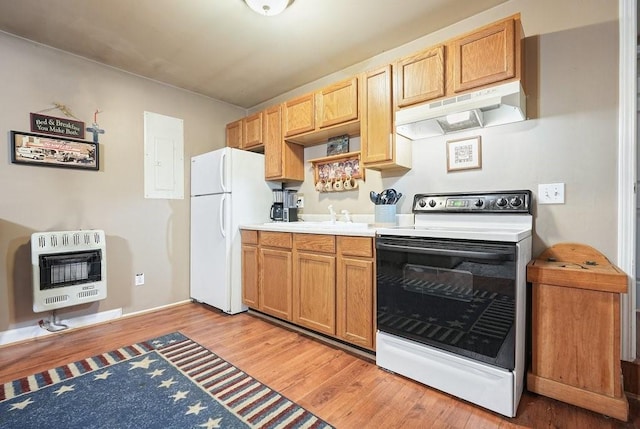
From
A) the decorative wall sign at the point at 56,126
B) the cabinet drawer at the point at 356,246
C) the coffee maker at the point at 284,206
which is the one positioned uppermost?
the decorative wall sign at the point at 56,126

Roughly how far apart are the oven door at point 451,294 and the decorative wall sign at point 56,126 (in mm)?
2835

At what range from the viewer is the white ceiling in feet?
A: 6.68

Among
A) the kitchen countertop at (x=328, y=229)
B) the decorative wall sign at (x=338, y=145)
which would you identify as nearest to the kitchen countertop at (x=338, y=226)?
the kitchen countertop at (x=328, y=229)

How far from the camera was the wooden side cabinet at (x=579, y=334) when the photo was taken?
1.44 metres

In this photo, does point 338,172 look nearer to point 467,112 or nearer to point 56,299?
point 467,112

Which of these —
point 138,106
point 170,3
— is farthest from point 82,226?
point 170,3

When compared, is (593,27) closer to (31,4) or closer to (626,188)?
(626,188)

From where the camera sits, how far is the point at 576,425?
55.5 inches

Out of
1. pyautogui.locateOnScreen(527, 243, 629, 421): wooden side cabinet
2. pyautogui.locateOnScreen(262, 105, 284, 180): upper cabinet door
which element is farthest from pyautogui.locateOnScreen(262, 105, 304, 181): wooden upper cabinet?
pyautogui.locateOnScreen(527, 243, 629, 421): wooden side cabinet

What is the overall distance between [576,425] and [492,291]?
0.70m

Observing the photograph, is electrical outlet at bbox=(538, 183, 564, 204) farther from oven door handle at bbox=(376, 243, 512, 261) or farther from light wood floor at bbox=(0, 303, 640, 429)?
light wood floor at bbox=(0, 303, 640, 429)

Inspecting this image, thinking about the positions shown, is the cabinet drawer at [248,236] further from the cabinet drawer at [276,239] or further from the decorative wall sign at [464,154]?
the decorative wall sign at [464,154]

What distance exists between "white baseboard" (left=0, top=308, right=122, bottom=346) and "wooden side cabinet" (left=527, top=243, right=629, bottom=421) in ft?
11.2

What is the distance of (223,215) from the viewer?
2.97 metres
